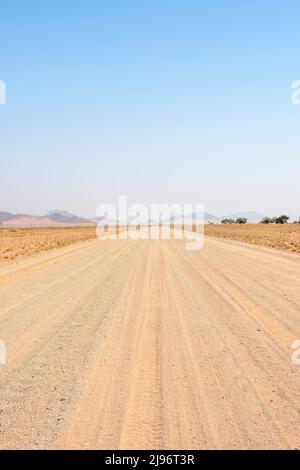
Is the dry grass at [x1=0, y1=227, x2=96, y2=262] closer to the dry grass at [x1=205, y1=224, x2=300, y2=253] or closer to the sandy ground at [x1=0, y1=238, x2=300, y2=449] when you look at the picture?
the sandy ground at [x1=0, y1=238, x2=300, y2=449]

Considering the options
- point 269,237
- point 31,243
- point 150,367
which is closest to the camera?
point 150,367

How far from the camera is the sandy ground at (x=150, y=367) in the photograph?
3.95 meters

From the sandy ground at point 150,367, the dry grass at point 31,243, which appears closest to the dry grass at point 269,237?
the dry grass at point 31,243

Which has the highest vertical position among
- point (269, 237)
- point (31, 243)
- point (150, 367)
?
point (269, 237)

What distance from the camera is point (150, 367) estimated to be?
219 inches

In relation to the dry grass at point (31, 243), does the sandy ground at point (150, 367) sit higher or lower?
lower

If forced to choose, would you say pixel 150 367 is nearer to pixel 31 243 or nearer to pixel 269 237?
pixel 31 243

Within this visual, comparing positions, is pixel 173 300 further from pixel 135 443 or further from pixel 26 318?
pixel 135 443

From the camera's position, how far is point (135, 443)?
148 inches

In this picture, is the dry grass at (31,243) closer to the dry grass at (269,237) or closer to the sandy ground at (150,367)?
the sandy ground at (150,367)

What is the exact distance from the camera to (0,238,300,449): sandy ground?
395 cm

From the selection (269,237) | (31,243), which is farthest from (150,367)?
(269,237)
